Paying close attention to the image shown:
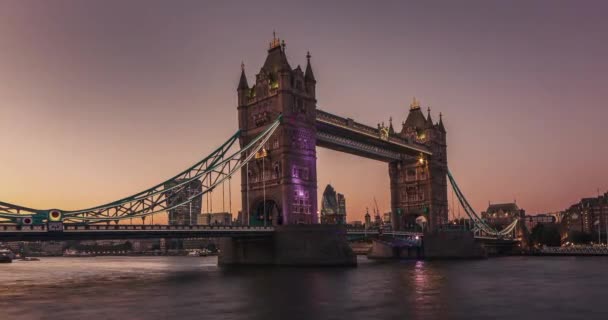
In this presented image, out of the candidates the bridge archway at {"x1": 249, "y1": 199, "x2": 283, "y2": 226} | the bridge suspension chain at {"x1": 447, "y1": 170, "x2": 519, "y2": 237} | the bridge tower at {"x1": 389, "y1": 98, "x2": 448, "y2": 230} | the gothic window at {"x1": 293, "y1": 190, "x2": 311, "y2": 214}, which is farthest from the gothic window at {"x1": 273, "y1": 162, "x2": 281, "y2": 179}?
the bridge suspension chain at {"x1": 447, "y1": 170, "x2": 519, "y2": 237}

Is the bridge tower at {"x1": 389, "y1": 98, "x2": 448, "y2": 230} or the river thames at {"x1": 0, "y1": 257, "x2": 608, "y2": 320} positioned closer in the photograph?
the river thames at {"x1": 0, "y1": 257, "x2": 608, "y2": 320}

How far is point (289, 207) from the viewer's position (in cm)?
7875

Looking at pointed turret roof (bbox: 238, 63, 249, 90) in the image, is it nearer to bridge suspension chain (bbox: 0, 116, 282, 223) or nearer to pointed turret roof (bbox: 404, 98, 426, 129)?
bridge suspension chain (bbox: 0, 116, 282, 223)

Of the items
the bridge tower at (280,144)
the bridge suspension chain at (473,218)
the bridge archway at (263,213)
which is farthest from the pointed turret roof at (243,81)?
the bridge suspension chain at (473,218)

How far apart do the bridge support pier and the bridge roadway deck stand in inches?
81.5

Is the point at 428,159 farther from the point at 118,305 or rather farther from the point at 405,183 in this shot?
the point at 118,305

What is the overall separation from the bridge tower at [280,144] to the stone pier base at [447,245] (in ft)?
104

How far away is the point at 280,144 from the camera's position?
8019 centimetres

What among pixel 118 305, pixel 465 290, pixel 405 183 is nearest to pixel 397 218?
pixel 405 183

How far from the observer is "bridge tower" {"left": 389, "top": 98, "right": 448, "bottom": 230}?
11506cm

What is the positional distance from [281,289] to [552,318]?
70.3 feet

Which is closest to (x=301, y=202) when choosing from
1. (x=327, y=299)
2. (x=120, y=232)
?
(x=120, y=232)

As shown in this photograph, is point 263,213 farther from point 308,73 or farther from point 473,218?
point 473,218

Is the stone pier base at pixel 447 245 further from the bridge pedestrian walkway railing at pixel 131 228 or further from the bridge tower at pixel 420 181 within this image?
the bridge pedestrian walkway railing at pixel 131 228
